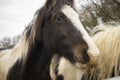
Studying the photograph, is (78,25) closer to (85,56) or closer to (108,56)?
(85,56)

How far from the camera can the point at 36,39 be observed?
4.64 meters

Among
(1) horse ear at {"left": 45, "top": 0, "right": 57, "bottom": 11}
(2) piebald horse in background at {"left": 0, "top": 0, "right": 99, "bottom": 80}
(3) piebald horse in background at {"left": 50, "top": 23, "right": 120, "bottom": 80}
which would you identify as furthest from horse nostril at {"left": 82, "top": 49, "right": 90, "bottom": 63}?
(1) horse ear at {"left": 45, "top": 0, "right": 57, "bottom": 11}

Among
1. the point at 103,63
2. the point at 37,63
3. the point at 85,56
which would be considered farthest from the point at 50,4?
the point at 103,63

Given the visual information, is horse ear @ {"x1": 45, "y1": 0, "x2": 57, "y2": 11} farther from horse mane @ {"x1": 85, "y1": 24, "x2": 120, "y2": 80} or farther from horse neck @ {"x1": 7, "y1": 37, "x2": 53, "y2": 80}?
horse mane @ {"x1": 85, "y1": 24, "x2": 120, "y2": 80}

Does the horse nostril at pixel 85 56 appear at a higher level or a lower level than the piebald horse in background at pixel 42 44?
lower

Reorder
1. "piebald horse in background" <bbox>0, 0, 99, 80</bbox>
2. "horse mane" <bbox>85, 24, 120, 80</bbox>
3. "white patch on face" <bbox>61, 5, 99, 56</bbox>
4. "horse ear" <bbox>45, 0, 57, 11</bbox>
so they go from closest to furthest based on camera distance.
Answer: "horse mane" <bbox>85, 24, 120, 80</bbox>, "white patch on face" <bbox>61, 5, 99, 56</bbox>, "piebald horse in background" <bbox>0, 0, 99, 80</bbox>, "horse ear" <bbox>45, 0, 57, 11</bbox>

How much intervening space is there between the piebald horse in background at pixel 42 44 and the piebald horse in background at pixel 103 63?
1.03 feet

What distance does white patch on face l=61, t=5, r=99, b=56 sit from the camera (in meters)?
3.71

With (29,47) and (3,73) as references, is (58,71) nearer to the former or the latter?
(29,47)

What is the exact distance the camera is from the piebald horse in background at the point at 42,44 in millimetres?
4445

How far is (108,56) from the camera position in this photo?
359cm

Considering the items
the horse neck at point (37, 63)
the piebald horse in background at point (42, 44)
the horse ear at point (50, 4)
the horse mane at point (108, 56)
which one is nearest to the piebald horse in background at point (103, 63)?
the horse mane at point (108, 56)

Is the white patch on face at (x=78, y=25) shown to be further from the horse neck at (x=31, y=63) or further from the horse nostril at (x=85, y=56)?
the horse neck at (x=31, y=63)

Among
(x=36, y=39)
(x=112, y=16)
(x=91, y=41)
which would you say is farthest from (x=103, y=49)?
(x=112, y=16)
